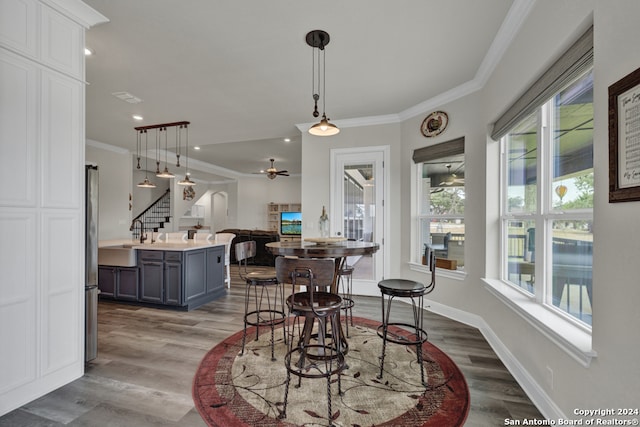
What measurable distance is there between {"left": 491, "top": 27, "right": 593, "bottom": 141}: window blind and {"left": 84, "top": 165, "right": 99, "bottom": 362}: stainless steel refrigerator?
353 centimetres

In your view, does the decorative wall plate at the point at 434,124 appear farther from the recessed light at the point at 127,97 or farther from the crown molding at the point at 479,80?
the recessed light at the point at 127,97

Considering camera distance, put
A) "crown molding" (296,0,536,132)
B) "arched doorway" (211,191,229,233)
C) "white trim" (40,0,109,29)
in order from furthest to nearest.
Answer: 1. "arched doorway" (211,191,229,233)
2. "crown molding" (296,0,536,132)
3. "white trim" (40,0,109,29)

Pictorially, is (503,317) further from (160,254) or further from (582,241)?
(160,254)

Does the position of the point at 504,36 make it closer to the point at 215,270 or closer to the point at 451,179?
the point at 451,179

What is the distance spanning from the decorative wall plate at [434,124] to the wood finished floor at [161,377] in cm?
242

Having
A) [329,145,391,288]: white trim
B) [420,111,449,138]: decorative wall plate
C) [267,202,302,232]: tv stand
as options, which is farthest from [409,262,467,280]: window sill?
[267,202,302,232]: tv stand

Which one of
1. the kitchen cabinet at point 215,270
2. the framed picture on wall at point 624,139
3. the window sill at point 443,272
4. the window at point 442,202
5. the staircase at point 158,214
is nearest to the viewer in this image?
the framed picture on wall at point 624,139

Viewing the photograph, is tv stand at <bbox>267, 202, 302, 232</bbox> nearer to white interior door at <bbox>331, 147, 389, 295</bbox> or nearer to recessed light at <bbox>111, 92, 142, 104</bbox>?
white interior door at <bbox>331, 147, 389, 295</bbox>

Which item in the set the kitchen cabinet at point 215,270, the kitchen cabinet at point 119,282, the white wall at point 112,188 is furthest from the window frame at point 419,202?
the white wall at point 112,188

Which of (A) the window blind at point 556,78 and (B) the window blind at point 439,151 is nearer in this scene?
(A) the window blind at point 556,78

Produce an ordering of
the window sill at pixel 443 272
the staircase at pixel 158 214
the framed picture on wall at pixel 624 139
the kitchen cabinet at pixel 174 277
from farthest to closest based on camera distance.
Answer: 1. the staircase at pixel 158 214
2. the kitchen cabinet at pixel 174 277
3. the window sill at pixel 443 272
4. the framed picture on wall at pixel 624 139

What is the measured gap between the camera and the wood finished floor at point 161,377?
6.04ft

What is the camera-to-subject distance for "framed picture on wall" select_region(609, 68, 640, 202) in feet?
3.91

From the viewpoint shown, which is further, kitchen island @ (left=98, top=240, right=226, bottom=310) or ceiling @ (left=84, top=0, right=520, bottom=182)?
kitchen island @ (left=98, top=240, right=226, bottom=310)
